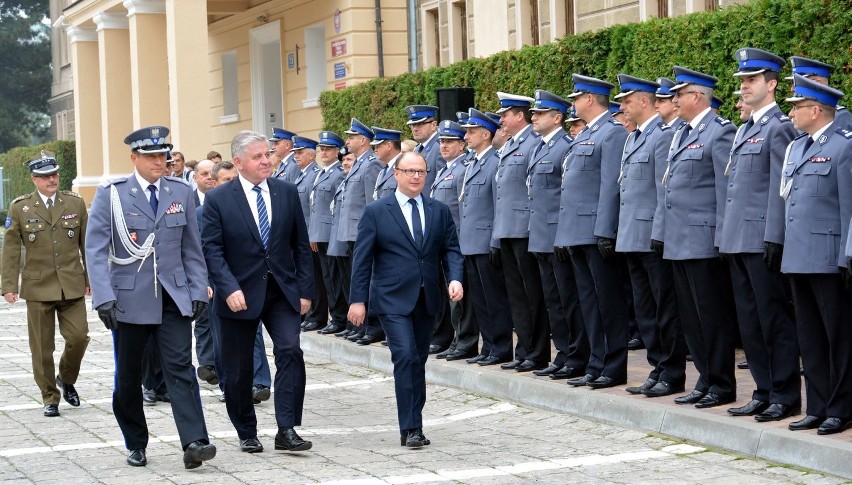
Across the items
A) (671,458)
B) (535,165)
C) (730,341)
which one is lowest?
(671,458)

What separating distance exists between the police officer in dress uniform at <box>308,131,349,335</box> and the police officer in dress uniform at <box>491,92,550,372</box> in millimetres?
4032

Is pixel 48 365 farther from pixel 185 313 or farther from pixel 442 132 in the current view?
pixel 442 132

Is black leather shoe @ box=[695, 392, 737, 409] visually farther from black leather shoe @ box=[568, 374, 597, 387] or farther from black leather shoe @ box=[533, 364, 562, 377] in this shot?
black leather shoe @ box=[533, 364, 562, 377]

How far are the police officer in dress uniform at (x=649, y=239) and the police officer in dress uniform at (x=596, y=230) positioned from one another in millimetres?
187

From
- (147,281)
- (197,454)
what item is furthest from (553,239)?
(197,454)

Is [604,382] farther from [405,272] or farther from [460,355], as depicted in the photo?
[460,355]

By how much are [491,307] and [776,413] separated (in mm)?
3989

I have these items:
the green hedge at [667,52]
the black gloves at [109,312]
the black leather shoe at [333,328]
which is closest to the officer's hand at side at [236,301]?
the black gloves at [109,312]

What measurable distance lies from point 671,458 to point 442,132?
529cm

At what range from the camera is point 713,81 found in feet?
33.9

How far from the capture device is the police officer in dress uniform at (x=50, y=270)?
39.7 ft

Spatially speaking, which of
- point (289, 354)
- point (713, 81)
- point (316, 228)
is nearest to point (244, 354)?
point (289, 354)

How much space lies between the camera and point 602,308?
1121cm

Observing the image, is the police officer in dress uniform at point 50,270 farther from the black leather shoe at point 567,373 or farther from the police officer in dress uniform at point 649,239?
the police officer in dress uniform at point 649,239
